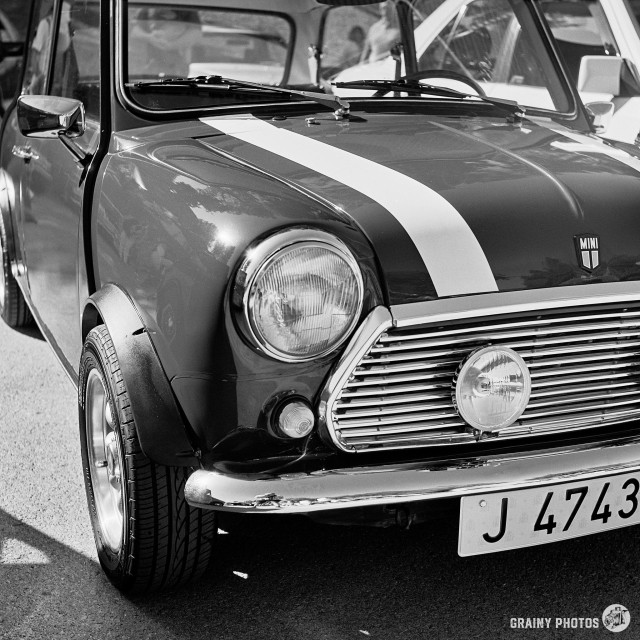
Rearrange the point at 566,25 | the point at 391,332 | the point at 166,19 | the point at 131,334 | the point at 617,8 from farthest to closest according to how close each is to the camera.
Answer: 1. the point at 566,25
2. the point at 617,8
3. the point at 166,19
4. the point at 131,334
5. the point at 391,332

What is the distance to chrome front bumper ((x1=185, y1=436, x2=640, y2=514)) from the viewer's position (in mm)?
1920

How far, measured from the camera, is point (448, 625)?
7.38 feet

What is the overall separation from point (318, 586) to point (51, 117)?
59.8 inches

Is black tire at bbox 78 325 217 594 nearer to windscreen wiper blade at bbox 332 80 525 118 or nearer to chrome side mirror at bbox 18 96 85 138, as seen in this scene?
chrome side mirror at bbox 18 96 85 138

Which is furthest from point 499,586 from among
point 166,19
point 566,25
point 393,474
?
point 566,25

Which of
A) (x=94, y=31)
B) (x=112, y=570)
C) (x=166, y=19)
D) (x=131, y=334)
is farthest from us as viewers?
(x=166, y=19)

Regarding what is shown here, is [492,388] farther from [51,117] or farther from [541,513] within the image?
[51,117]

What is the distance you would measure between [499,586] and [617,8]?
272cm

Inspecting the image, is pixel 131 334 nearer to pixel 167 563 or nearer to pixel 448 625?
pixel 167 563

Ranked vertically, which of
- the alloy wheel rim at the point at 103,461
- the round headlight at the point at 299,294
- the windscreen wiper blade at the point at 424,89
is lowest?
the alloy wheel rim at the point at 103,461

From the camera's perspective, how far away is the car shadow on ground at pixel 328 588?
2242mm

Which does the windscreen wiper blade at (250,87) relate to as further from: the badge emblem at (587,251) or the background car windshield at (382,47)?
the badge emblem at (587,251)

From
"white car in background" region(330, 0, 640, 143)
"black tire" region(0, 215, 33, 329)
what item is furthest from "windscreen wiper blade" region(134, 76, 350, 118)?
"black tire" region(0, 215, 33, 329)

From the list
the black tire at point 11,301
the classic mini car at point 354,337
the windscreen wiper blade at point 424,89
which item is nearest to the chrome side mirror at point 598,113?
the windscreen wiper blade at point 424,89
